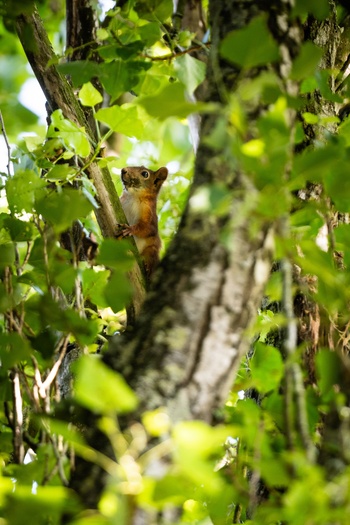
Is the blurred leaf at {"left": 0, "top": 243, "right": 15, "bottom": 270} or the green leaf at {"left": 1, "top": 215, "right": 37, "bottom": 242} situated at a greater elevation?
the green leaf at {"left": 1, "top": 215, "right": 37, "bottom": 242}

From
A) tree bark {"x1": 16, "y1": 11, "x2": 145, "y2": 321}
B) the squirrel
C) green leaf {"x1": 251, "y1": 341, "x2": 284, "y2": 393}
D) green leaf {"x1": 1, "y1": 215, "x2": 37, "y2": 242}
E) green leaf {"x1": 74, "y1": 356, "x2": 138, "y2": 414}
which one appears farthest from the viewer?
the squirrel

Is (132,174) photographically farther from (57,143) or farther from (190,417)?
(190,417)

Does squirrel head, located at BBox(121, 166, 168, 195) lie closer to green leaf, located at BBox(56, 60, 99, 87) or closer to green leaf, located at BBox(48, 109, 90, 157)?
green leaf, located at BBox(48, 109, 90, 157)

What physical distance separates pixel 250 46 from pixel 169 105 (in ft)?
0.40

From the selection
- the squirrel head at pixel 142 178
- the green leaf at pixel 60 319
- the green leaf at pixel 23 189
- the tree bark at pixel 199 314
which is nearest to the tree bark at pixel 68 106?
the green leaf at pixel 23 189

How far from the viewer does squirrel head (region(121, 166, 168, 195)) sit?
3.86 m

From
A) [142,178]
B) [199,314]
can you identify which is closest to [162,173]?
[142,178]

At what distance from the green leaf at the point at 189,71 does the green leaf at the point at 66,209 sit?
380 millimetres

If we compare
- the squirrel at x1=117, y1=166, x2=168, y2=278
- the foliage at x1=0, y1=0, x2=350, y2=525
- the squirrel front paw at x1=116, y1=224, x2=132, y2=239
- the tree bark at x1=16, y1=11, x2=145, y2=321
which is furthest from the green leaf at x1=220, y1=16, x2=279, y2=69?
the squirrel at x1=117, y1=166, x2=168, y2=278

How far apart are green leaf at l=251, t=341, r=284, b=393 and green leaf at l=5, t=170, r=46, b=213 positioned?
53cm

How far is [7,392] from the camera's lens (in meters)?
1.09

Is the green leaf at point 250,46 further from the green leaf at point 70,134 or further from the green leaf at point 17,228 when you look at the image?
the green leaf at point 70,134

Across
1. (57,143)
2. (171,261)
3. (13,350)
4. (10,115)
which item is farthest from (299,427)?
(10,115)

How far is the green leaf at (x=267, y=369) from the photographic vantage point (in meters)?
1.05
